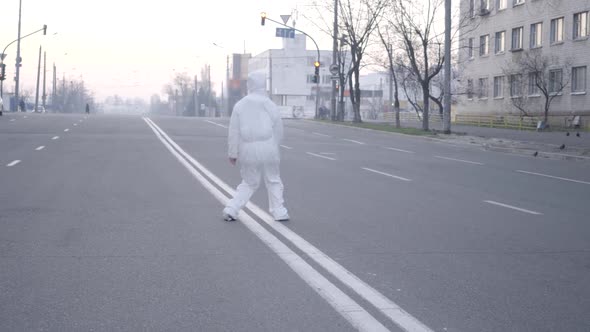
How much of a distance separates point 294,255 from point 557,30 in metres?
45.9

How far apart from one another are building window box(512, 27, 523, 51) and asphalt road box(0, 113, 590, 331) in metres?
40.5

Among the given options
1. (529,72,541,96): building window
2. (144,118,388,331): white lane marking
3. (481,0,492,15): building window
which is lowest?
(144,118,388,331): white lane marking

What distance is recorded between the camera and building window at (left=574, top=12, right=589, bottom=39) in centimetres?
4631

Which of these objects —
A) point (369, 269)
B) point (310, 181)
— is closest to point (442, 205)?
A: point (310, 181)

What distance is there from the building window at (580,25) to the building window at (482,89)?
11.6 m

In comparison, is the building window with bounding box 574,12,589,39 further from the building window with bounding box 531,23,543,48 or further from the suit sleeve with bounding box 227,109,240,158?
the suit sleeve with bounding box 227,109,240,158

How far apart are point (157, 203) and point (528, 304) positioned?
629 centimetres

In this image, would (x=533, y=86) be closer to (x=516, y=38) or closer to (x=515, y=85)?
(x=515, y=85)

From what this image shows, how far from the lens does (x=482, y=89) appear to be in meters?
59.0

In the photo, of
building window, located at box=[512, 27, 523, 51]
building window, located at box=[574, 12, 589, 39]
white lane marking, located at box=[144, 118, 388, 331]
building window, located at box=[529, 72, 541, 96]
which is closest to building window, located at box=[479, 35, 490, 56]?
building window, located at box=[512, 27, 523, 51]

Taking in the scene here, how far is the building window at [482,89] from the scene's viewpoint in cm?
5856

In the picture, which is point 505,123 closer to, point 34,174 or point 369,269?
point 34,174

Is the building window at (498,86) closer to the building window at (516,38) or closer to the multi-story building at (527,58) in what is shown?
the multi-story building at (527,58)

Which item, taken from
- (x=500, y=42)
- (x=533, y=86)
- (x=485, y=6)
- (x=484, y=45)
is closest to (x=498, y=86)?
(x=500, y=42)
